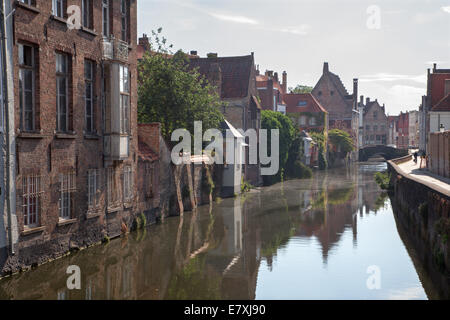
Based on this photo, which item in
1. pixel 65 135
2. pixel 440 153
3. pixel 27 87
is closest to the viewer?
pixel 27 87

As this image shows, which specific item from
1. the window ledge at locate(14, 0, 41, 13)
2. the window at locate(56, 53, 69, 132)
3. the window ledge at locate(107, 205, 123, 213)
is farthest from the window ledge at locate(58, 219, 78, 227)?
the window ledge at locate(14, 0, 41, 13)

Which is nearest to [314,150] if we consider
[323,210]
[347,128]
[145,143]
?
[347,128]

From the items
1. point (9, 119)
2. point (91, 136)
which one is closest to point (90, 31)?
point (91, 136)

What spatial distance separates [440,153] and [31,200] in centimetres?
2373

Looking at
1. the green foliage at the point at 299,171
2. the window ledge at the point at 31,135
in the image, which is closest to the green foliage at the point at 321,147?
the green foliage at the point at 299,171

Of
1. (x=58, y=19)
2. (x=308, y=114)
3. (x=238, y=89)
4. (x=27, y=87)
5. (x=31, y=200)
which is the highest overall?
(x=238, y=89)

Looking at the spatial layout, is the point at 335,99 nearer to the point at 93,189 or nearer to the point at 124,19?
the point at 124,19

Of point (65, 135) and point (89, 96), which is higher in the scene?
point (89, 96)

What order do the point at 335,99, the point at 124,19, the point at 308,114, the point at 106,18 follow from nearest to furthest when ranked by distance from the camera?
the point at 106,18 < the point at 124,19 < the point at 308,114 < the point at 335,99

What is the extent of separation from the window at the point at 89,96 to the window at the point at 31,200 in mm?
3769

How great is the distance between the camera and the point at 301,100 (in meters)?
75.2

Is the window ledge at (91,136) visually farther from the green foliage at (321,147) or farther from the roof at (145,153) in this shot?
the green foliage at (321,147)

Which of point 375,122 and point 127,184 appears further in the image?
point 375,122

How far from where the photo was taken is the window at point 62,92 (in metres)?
16.5
